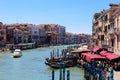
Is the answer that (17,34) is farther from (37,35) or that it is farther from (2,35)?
(37,35)

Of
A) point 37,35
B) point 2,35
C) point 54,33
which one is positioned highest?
point 54,33

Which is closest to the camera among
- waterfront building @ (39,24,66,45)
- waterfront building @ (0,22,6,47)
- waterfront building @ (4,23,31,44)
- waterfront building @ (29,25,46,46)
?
waterfront building @ (0,22,6,47)

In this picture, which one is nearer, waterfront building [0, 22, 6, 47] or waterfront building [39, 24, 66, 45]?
waterfront building [0, 22, 6, 47]

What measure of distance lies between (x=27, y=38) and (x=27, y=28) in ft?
11.5

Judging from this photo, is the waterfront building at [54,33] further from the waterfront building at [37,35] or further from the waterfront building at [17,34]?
the waterfront building at [17,34]

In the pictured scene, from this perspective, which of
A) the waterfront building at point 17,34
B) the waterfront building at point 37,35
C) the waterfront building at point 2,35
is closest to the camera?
the waterfront building at point 2,35

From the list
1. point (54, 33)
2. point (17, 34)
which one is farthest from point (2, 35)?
point (54, 33)

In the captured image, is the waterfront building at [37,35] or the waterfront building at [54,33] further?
the waterfront building at [54,33]

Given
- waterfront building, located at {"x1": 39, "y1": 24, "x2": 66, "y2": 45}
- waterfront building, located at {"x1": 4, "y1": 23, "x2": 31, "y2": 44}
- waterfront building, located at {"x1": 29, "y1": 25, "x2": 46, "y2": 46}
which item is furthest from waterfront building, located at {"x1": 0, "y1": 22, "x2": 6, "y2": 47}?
waterfront building, located at {"x1": 39, "y1": 24, "x2": 66, "y2": 45}

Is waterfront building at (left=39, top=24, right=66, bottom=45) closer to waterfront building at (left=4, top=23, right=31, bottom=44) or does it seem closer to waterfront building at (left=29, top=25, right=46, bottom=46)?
waterfront building at (left=29, top=25, right=46, bottom=46)

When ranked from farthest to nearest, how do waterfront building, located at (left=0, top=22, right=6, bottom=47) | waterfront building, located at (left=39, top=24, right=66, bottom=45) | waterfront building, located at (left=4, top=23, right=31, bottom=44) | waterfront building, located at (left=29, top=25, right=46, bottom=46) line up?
waterfront building, located at (left=39, top=24, right=66, bottom=45)
waterfront building, located at (left=29, top=25, right=46, bottom=46)
waterfront building, located at (left=4, top=23, right=31, bottom=44)
waterfront building, located at (left=0, top=22, right=6, bottom=47)

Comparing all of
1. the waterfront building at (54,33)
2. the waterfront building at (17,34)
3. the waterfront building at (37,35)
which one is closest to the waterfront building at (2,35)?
the waterfront building at (17,34)

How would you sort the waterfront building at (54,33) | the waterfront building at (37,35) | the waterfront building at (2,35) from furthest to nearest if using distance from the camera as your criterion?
the waterfront building at (54,33) → the waterfront building at (37,35) → the waterfront building at (2,35)

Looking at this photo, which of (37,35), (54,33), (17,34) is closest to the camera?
(17,34)
